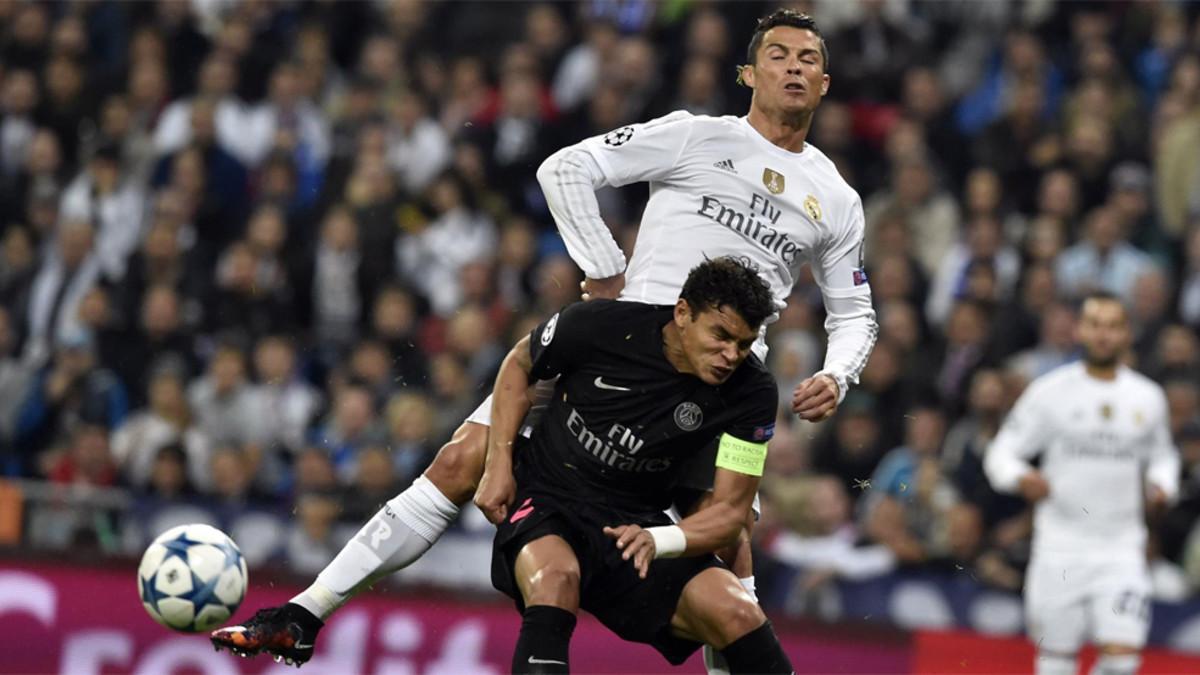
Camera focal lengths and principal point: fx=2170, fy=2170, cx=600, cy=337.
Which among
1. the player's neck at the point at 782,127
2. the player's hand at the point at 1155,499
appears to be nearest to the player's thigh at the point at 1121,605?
the player's hand at the point at 1155,499

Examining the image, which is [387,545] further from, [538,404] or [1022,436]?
[1022,436]

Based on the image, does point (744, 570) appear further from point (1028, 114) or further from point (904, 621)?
point (1028, 114)

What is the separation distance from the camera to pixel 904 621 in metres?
11.6

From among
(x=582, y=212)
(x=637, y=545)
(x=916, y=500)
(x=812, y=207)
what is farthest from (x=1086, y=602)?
(x=637, y=545)

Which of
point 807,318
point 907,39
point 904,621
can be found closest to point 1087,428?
point 904,621

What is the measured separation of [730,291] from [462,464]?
4.57ft

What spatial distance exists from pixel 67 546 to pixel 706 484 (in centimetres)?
564

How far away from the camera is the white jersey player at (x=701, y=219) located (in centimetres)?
784

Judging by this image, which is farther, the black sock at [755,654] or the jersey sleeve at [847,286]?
the jersey sleeve at [847,286]

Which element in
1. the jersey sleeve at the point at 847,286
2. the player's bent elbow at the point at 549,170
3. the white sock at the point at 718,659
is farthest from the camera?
the jersey sleeve at the point at 847,286

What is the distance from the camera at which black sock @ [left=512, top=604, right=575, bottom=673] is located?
716 centimetres

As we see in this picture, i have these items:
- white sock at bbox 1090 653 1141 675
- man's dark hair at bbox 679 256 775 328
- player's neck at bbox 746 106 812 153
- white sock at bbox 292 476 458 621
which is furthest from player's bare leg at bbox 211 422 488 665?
white sock at bbox 1090 653 1141 675

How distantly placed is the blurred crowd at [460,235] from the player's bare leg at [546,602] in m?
4.64

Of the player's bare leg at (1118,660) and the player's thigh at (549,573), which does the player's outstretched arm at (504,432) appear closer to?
the player's thigh at (549,573)
